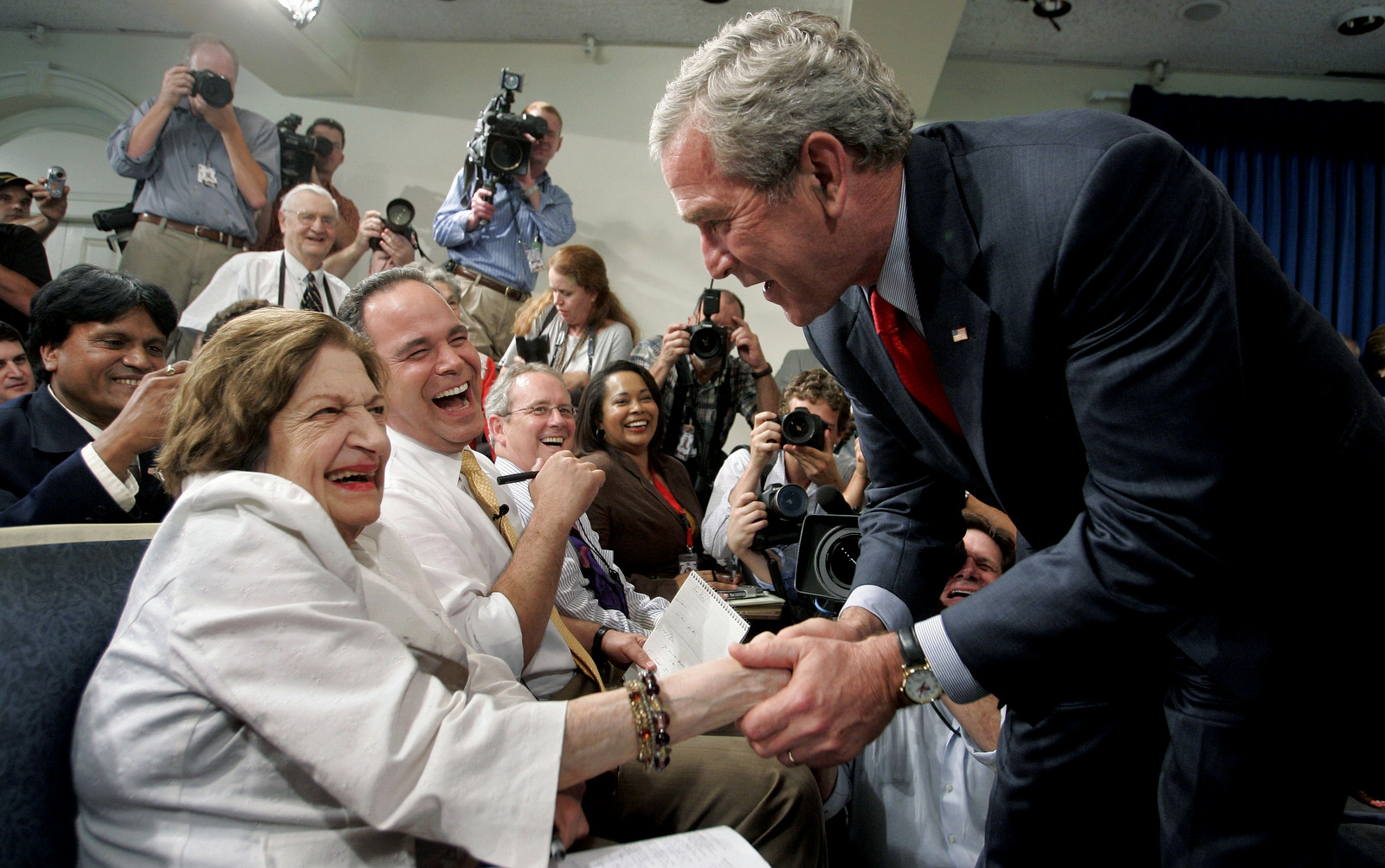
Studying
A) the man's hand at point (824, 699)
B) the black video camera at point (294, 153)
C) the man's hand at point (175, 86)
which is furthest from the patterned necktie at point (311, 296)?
the man's hand at point (824, 699)

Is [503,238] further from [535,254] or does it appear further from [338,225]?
[338,225]

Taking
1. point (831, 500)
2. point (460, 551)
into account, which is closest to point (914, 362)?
point (460, 551)

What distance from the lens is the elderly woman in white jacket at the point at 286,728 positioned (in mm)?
885

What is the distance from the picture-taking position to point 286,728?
2.89 feet

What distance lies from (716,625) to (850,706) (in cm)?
42

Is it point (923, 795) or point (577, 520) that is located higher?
point (577, 520)

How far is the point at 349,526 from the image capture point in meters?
1.18

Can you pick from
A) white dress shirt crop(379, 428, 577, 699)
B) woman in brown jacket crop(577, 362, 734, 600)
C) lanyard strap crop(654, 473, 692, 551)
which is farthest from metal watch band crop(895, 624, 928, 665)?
lanyard strap crop(654, 473, 692, 551)

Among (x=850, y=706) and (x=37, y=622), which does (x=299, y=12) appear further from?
(x=850, y=706)

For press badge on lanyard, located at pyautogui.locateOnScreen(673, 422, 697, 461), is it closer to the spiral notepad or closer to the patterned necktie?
the patterned necktie

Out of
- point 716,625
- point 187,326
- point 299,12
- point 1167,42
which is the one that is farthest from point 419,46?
point 716,625

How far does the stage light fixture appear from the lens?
5.26 m

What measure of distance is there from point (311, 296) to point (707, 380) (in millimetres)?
1732

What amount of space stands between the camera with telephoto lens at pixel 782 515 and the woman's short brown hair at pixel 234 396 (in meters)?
1.66
